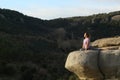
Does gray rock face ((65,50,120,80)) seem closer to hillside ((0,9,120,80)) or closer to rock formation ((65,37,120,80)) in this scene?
rock formation ((65,37,120,80))

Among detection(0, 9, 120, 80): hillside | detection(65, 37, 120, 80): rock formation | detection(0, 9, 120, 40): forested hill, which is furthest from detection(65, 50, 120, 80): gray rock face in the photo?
detection(0, 9, 120, 40): forested hill

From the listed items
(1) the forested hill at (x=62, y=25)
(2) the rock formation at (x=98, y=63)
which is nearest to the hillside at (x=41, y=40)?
(1) the forested hill at (x=62, y=25)

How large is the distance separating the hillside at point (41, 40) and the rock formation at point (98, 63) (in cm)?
2468

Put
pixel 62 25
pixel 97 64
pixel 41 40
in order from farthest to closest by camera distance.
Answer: pixel 62 25 → pixel 41 40 → pixel 97 64

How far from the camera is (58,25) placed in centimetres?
10425

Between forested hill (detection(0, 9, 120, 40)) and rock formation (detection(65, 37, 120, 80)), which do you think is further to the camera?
forested hill (detection(0, 9, 120, 40))

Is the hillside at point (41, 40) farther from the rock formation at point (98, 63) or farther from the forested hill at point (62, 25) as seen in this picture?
the rock formation at point (98, 63)

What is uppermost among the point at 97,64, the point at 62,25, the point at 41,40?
the point at 97,64

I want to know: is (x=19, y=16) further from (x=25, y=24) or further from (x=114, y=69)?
(x=114, y=69)

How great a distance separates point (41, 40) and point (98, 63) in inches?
2433

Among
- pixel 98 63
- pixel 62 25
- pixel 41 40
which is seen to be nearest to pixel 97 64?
pixel 98 63

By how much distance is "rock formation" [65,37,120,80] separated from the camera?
808 inches

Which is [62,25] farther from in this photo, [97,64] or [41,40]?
[97,64]

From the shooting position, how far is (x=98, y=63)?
21.1m
